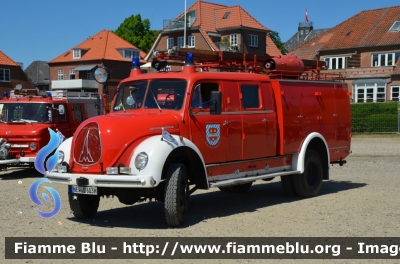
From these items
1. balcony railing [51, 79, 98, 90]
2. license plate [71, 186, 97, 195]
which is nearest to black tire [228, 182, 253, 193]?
license plate [71, 186, 97, 195]

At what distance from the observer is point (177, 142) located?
952cm

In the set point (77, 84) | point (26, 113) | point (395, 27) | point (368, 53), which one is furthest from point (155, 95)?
point (77, 84)

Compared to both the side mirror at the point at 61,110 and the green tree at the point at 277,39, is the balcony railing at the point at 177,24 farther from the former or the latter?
the side mirror at the point at 61,110

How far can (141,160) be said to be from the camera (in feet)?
29.8

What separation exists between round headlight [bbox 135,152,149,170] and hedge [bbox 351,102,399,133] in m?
28.8

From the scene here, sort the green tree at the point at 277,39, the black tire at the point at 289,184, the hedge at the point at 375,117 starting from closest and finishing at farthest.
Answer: the black tire at the point at 289,184
the hedge at the point at 375,117
the green tree at the point at 277,39

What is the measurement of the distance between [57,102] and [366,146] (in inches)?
629

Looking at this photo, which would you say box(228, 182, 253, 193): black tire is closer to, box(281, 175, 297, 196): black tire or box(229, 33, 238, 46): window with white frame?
box(281, 175, 297, 196): black tire

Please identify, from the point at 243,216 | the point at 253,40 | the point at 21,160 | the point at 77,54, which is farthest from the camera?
the point at 77,54

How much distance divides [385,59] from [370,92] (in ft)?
10.6

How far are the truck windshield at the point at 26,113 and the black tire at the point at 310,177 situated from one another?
8060 mm

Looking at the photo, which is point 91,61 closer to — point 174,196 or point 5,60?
point 5,60

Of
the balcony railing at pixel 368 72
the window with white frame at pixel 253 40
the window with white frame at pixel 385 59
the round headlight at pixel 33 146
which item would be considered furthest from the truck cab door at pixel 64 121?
the window with white frame at pixel 253 40

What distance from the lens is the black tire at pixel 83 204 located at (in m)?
10.2
